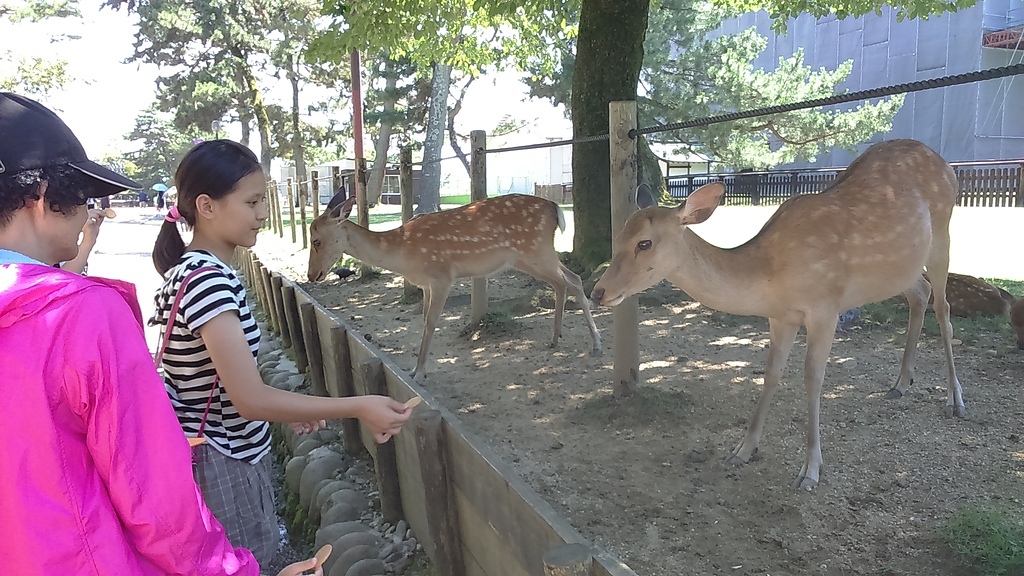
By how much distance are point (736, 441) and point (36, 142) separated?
322 cm

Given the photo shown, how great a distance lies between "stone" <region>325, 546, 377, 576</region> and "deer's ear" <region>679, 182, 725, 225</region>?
2008mm

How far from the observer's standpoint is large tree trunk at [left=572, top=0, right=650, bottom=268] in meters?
6.91

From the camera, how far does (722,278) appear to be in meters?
3.25

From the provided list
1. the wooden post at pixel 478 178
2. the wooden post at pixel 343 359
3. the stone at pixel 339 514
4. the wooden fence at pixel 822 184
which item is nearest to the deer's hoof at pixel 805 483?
the stone at pixel 339 514

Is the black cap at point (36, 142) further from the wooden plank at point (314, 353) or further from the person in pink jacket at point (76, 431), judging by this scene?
the wooden plank at point (314, 353)

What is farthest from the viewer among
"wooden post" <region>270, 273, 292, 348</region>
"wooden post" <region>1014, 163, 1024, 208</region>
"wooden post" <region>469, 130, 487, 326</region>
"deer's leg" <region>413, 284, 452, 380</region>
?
"wooden post" <region>1014, 163, 1024, 208</region>

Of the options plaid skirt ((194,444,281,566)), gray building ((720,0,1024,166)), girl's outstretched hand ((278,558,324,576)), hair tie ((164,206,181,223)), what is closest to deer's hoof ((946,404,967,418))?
plaid skirt ((194,444,281,566))

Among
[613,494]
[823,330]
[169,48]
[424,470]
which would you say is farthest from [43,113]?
[169,48]

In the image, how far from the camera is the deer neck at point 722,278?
10.6 feet

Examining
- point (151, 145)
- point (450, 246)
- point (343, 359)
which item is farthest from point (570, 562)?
point (151, 145)

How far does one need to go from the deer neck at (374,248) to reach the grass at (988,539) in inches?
166

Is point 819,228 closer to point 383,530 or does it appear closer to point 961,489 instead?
point 961,489

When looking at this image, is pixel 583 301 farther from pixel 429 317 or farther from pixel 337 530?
pixel 337 530

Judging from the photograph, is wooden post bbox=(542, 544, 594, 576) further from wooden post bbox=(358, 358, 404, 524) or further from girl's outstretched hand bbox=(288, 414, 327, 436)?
wooden post bbox=(358, 358, 404, 524)
